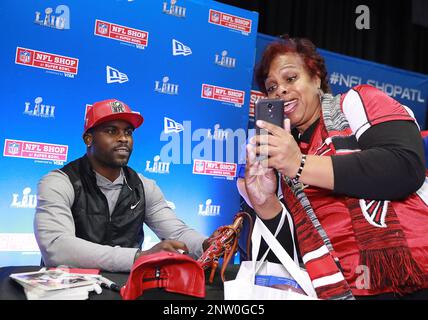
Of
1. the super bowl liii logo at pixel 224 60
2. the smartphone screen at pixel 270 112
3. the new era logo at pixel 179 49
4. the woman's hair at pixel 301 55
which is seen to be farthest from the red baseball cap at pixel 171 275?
the super bowl liii logo at pixel 224 60

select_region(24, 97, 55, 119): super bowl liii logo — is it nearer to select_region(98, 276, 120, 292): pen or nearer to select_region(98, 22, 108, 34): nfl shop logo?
select_region(98, 22, 108, 34): nfl shop logo

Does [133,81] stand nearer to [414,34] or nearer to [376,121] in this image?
[376,121]

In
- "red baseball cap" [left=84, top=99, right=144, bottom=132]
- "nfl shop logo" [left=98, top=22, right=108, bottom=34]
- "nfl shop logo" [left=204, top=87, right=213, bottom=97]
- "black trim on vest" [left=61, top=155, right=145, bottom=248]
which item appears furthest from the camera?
"nfl shop logo" [left=204, top=87, right=213, bottom=97]

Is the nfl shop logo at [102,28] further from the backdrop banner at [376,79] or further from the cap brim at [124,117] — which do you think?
the backdrop banner at [376,79]

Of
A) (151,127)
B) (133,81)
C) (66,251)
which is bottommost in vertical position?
(66,251)

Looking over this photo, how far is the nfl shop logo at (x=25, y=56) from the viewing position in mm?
3135

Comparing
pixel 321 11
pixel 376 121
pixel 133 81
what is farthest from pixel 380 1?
pixel 376 121

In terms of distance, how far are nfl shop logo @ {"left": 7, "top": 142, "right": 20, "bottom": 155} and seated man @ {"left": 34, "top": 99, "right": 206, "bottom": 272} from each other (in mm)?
902

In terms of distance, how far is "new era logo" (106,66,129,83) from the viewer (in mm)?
3436

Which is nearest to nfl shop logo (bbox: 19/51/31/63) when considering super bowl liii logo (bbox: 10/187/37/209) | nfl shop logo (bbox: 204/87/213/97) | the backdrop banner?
super bowl liii logo (bbox: 10/187/37/209)

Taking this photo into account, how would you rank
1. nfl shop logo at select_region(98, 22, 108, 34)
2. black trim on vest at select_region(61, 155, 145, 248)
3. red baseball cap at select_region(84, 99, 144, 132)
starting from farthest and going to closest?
nfl shop logo at select_region(98, 22, 108, 34) → red baseball cap at select_region(84, 99, 144, 132) → black trim on vest at select_region(61, 155, 145, 248)

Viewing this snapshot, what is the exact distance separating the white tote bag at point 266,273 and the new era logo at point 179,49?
2.74 m

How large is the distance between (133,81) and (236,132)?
108 cm

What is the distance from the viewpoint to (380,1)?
5.00 meters
